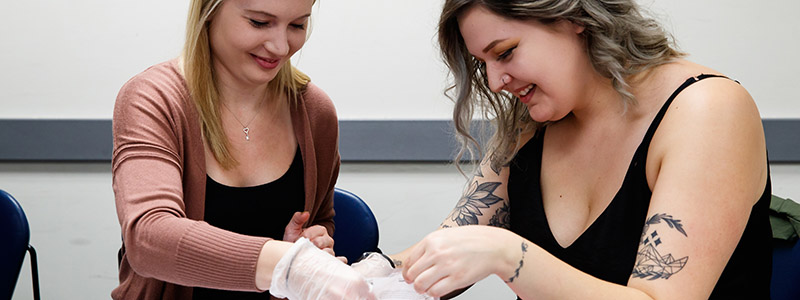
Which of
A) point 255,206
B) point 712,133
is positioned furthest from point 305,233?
point 712,133

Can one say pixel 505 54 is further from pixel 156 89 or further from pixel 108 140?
pixel 108 140

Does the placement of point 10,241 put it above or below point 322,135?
below

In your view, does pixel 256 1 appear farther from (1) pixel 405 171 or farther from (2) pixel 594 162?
(1) pixel 405 171

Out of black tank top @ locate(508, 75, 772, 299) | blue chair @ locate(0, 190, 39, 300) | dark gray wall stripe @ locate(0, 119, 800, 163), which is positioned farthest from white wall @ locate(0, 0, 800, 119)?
black tank top @ locate(508, 75, 772, 299)

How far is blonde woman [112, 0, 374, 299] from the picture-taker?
3.77ft

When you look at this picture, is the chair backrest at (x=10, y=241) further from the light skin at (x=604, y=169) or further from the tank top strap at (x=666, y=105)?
the tank top strap at (x=666, y=105)

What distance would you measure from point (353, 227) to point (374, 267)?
0.61m

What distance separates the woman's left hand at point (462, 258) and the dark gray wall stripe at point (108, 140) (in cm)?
156

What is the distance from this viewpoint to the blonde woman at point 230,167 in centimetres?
115

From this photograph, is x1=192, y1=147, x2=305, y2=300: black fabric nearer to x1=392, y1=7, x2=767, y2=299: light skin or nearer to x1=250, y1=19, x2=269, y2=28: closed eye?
x1=250, y1=19, x2=269, y2=28: closed eye

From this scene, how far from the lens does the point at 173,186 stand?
1.29 metres

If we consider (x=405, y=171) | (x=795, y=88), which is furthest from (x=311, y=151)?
(x=795, y=88)

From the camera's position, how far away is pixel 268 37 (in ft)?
4.68

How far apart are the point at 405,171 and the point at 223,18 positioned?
4.66 feet
